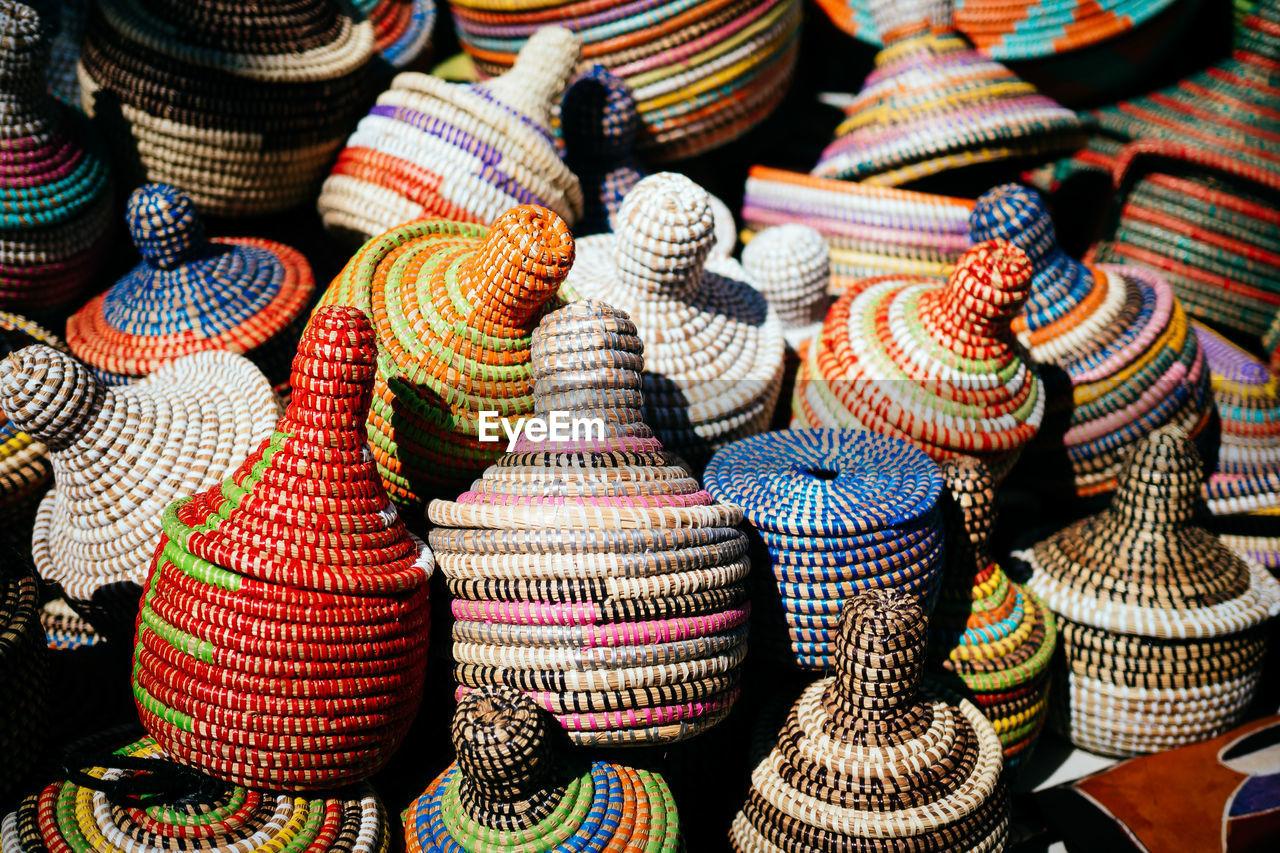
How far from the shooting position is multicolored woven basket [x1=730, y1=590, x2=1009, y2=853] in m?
1.60

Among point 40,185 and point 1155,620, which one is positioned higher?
point 40,185

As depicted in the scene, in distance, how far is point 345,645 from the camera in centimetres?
145

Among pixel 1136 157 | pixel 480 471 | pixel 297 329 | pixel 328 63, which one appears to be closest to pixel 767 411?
pixel 480 471

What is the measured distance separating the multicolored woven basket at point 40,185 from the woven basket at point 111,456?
491mm

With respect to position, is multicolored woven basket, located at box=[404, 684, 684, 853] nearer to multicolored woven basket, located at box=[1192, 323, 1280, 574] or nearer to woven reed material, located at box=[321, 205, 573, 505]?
woven reed material, located at box=[321, 205, 573, 505]

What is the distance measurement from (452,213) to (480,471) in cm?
58

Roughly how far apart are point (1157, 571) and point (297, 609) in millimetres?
1584

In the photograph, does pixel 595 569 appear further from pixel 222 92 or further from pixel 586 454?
pixel 222 92

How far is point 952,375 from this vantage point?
6.66 ft

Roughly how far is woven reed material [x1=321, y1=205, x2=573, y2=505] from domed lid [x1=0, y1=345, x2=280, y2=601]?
0.74ft

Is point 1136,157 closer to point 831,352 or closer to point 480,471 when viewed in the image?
point 831,352

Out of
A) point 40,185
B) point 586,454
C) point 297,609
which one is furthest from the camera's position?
point 40,185

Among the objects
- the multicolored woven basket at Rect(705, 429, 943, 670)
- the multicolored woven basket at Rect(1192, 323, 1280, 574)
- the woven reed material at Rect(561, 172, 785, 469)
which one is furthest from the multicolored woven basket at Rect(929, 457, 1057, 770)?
the multicolored woven basket at Rect(1192, 323, 1280, 574)

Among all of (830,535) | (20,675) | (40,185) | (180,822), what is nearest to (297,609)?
(180,822)
